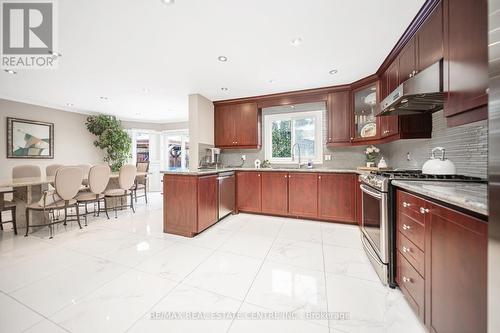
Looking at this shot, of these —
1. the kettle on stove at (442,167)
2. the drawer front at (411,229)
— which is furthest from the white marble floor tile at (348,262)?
the kettle on stove at (442,167)

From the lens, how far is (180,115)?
236 inches

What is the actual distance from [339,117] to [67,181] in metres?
4.56

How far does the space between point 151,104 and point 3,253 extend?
361 cm

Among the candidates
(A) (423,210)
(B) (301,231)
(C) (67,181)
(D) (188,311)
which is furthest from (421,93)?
(C) (67,181)

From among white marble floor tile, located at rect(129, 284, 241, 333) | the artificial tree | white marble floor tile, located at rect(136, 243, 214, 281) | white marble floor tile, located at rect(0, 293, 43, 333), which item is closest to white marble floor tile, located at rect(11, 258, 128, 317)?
white marble floor tile, located at rect(0, 293, 43, 333)

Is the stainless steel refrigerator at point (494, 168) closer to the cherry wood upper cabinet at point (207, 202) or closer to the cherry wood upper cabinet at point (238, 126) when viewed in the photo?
the cherry wood upper cabinet at point (207, 202)

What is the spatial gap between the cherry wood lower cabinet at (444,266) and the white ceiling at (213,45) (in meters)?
1.74

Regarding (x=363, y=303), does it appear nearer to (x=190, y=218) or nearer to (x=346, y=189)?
(x=346, y=189)

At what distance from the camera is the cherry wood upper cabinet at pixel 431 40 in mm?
1617

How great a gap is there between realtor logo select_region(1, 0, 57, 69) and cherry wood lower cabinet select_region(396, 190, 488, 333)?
3292 millimetres

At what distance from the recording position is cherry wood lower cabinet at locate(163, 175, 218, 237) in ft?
9.21

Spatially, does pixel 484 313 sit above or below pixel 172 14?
below

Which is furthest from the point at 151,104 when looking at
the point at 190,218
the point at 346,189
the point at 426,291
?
the point at 426,291

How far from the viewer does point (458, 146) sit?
1790 millimetres
